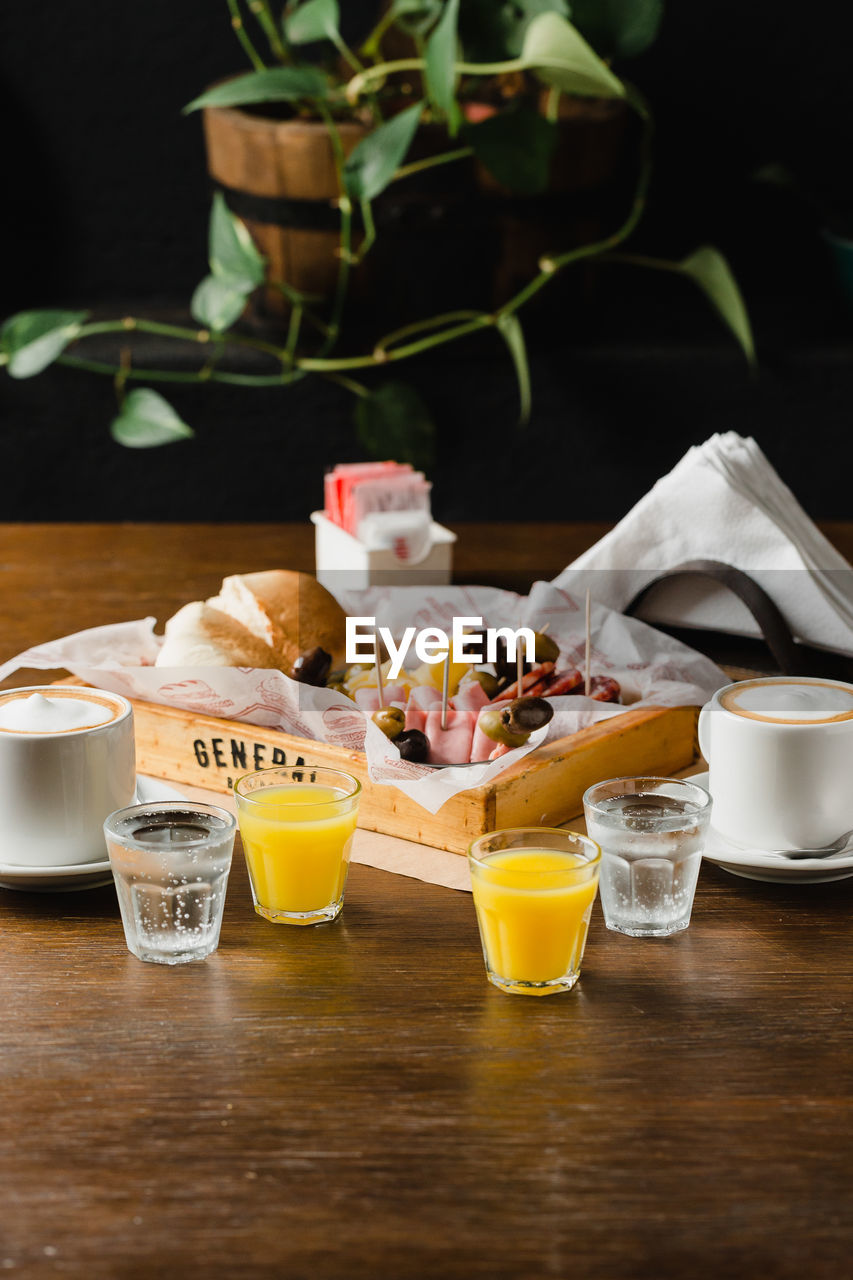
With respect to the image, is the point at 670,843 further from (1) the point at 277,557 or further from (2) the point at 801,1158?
(1) the point at 277,557

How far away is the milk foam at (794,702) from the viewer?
38.8 inches

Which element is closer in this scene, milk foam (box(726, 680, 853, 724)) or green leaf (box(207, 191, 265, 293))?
milk foam (box(726, 680, 853, 724))

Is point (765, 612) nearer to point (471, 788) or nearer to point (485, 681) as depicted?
point (485, 681)

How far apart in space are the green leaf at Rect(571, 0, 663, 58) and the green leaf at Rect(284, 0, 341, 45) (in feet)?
1.27

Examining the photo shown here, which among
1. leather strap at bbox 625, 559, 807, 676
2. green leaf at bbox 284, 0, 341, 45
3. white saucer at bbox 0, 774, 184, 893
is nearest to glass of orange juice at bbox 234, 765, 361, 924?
white saucer at bbox 0, 774, 184, 893

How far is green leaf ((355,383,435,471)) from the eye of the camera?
2604 millimetres

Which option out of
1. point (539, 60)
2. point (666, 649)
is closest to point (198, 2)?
point (539, 60)

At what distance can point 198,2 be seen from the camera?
297 cm

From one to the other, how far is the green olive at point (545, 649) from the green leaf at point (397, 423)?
1.35 metres

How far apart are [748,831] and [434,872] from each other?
0.71 feet

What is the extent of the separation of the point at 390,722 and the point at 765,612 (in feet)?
1.42

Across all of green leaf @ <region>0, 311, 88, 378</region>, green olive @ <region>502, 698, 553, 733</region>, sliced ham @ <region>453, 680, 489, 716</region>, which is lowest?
sliced ham @ <region>453, 680, 489, 716</region>

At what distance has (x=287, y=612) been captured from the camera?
1292 mm

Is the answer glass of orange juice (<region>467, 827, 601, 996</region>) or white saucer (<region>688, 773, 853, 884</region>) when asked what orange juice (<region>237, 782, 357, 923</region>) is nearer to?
glass of orange juice (<region>467, 827, 601, 996</region>)
